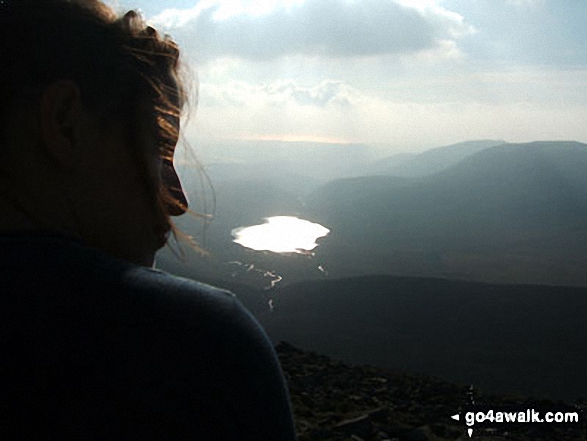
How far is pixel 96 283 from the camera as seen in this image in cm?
122

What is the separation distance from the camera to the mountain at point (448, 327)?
3425 inches

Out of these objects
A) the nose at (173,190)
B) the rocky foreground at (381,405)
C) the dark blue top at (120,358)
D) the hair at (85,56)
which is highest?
the hair at (85,56)

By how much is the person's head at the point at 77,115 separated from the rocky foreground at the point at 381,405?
10.4 meters

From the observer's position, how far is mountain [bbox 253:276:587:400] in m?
87.0

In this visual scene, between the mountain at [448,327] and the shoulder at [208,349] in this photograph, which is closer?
the shoulder at [208,349]

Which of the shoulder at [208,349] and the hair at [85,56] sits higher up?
the hair at [85,56]

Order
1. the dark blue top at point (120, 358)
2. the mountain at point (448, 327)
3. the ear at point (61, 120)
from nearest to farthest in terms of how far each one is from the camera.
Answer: the dark blue top at point (120, 358), the ear at point (61, 120), the mountain at point (448, 327)

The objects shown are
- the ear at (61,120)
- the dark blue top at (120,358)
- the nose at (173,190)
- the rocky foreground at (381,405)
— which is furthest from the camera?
the rocky foreground at (381,405)

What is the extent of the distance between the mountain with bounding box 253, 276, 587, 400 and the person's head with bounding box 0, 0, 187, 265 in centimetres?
7556

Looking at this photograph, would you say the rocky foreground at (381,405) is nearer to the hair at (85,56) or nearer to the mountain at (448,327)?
the hair at (85,56)

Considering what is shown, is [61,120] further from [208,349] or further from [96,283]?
[208,349]

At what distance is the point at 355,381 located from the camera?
19703 mm

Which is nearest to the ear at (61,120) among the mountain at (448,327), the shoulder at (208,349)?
the shoulder at (208,349)

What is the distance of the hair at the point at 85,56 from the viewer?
146 cm
